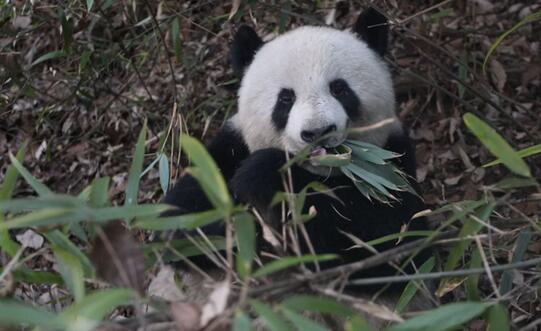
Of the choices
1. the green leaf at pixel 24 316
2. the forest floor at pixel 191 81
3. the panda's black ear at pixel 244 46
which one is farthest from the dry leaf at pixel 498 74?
the green leaf at pixel 24 316

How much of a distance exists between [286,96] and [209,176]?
59.6 inches

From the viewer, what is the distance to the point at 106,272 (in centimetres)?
182

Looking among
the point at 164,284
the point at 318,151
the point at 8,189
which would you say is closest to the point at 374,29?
the point at 318,151

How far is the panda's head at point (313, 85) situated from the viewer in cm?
323

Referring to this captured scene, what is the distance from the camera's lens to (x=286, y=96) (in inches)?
130

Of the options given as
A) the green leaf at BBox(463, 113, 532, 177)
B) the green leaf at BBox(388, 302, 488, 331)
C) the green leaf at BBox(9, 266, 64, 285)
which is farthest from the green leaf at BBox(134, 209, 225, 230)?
the green leaf at BBox(463, 113, 532, 177)

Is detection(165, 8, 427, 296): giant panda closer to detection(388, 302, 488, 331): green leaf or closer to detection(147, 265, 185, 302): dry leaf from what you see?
detection(147, 265, 185, 302): dry leaf

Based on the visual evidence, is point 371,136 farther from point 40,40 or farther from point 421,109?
point 40,40

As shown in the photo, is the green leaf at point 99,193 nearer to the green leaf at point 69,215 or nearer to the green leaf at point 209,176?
the green leaf at point 69,215

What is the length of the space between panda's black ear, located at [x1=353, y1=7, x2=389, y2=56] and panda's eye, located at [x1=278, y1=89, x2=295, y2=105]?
612 mm

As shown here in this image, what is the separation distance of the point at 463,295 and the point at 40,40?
13.1ft

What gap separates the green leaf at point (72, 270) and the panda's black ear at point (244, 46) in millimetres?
1782

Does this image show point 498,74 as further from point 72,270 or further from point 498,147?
point 72,270

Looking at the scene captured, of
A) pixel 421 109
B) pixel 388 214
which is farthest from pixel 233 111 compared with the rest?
pixel 388 214
